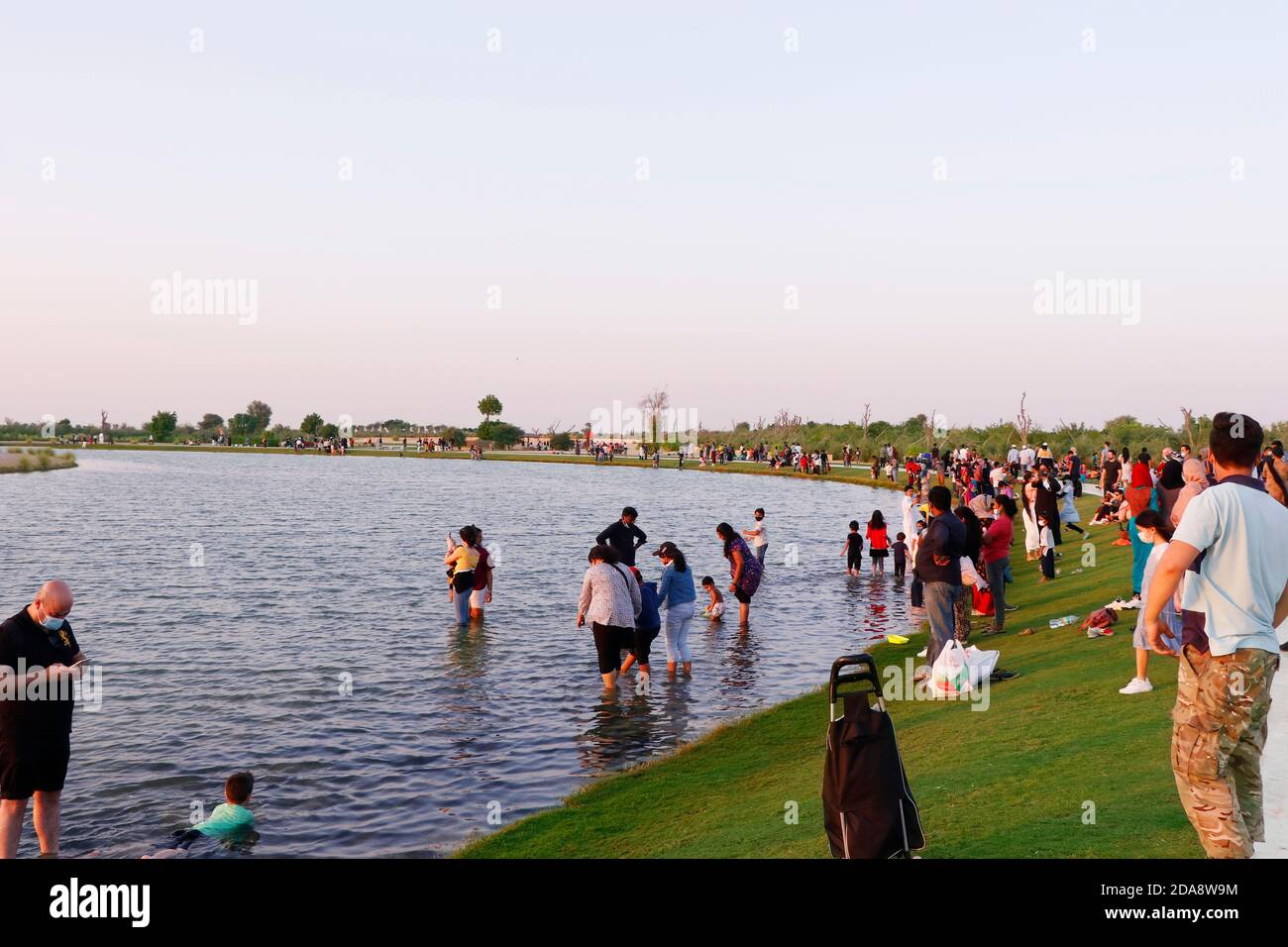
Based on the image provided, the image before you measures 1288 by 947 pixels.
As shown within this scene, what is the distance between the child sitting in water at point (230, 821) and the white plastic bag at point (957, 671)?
8593mm

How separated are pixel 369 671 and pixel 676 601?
579cm

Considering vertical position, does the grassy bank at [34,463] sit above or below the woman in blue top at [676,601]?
above

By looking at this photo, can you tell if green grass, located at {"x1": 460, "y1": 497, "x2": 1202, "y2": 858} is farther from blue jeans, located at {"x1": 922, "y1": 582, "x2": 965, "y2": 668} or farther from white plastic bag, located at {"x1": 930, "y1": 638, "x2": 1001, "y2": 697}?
blue jeans, located at {"x1": 922, "y1": 582, "x2": 965, "y2": 668}

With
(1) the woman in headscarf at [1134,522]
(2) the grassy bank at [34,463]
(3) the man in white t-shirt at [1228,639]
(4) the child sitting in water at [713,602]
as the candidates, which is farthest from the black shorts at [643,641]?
(2) the grassy bank at [34,463]

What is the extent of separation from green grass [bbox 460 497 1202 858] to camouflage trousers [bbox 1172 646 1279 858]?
126cm

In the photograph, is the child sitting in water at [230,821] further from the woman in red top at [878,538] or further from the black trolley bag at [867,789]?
the woman in red top at [878,538]

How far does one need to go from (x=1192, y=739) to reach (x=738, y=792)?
5.70 m

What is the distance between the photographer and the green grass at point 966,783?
707cm

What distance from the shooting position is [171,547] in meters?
34.0

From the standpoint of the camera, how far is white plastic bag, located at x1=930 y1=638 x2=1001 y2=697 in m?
12.4

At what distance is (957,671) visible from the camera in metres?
12.4

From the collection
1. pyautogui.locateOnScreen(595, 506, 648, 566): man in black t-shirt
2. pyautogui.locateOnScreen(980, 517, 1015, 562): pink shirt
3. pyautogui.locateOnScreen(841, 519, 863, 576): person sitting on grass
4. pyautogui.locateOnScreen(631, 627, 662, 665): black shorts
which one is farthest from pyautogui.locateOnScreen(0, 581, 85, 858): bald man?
pyautogui.locateOnScreen(841, 519, 863, 576): person sitting on grass

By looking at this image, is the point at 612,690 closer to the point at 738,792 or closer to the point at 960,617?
the point at 738,792
